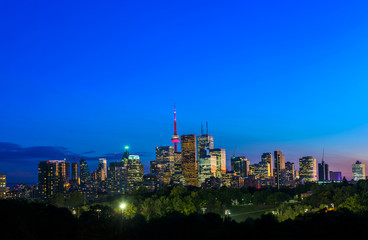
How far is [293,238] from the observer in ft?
129

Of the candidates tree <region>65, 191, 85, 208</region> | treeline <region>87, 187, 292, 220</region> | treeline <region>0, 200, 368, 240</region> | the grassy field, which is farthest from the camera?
tree <region>65, 191, 85, 208</region>

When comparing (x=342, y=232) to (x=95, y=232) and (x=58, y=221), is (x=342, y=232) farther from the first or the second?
(x=58, y=221)

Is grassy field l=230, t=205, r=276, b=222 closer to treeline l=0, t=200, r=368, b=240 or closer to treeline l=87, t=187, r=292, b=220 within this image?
treeline l=87, t=187, r=292, b=220

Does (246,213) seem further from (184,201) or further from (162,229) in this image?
(162,229)

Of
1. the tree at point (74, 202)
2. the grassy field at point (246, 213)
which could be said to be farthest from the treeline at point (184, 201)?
the tree at point (74, 202)

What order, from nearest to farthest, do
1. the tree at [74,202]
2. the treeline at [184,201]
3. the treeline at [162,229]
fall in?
the treeline at [162,229]
the treeline at [184,201]
the tree at [74,202]

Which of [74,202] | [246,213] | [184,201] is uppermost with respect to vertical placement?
[184,201]

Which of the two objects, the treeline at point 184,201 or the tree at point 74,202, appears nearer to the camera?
the treeline at point 184,201

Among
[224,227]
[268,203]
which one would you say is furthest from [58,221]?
[268,203]

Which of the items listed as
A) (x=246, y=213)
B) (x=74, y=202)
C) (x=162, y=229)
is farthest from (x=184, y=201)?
(x=162, y=229)

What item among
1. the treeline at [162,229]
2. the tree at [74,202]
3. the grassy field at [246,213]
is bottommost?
the grassy field at [246,213]

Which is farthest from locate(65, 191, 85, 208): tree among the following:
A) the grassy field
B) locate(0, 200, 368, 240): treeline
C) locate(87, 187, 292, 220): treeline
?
locate(0, 200, 368, 240): treeline

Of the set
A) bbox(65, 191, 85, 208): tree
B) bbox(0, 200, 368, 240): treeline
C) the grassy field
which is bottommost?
the grassy field

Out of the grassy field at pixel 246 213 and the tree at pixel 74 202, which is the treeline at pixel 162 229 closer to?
the grassy field at pixel 246 213
